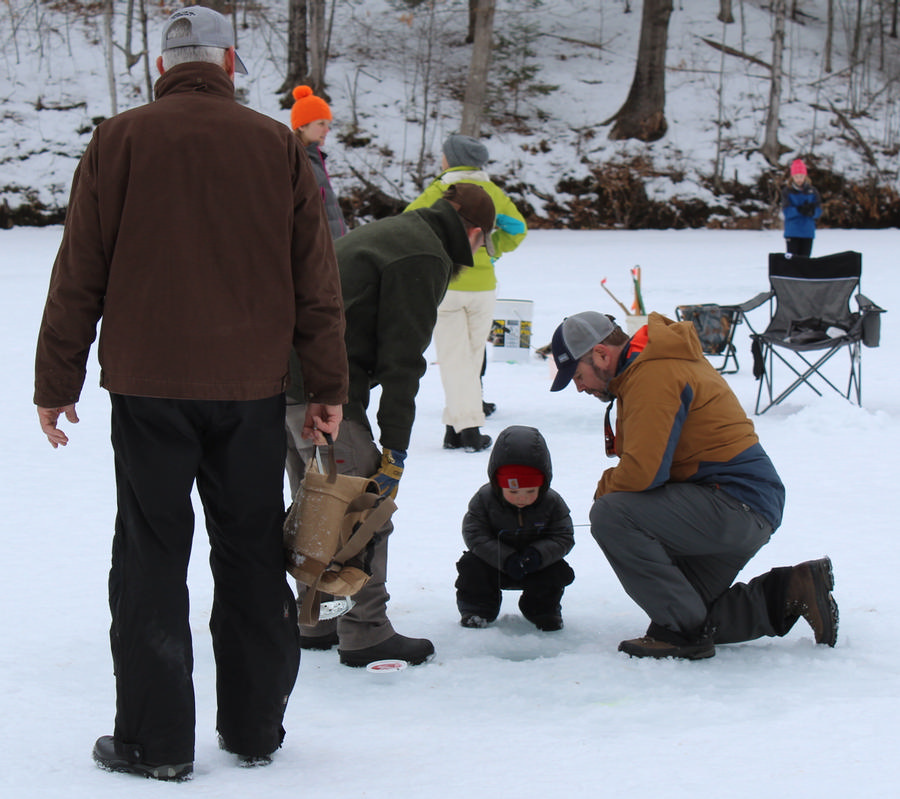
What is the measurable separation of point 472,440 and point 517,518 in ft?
8.20

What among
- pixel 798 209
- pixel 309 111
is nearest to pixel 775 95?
pixel 798 209

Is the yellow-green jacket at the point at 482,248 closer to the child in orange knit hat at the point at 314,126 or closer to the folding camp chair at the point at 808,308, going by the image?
the child in orange knit hat at the point at 314,126

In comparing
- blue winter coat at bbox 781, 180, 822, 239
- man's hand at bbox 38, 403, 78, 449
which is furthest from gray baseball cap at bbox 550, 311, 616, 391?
blue winter coat at bbox 781, 180, 822, 239

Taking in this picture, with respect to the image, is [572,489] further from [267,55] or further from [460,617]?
[267,55]

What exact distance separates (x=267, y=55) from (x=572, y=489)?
67.7 ft

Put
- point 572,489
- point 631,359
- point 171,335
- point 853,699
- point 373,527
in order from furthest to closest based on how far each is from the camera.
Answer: point 572,489
point 631,359
point 853,699
point 373,527
point 171,335

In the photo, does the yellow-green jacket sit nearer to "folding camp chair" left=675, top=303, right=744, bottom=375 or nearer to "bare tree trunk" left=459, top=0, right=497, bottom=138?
"folding camp chair" left=675, top=303, right=744, bottom=375

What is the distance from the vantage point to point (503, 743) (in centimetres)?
267

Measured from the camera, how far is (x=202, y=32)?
2.35 meters

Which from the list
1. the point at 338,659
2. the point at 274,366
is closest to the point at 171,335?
the point at 274,366

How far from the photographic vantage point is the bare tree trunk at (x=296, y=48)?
70.7 ft

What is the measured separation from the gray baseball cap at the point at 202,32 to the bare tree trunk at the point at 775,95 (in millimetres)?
19237

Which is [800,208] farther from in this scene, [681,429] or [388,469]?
[388,469]

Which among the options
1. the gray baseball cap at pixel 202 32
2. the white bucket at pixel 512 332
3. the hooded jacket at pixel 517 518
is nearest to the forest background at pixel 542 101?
the white bucket at pixel 512 332
